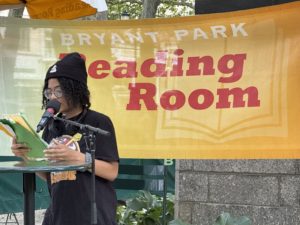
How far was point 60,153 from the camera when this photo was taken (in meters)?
2.41

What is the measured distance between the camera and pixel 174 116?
3.96 metres

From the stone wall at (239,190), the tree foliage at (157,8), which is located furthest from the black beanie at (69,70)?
the tree foliage at (157,8)

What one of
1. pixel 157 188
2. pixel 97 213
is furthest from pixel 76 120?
pixel 157 188

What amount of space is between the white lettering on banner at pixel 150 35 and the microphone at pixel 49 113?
1611 millimetres

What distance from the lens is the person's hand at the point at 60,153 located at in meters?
2.41

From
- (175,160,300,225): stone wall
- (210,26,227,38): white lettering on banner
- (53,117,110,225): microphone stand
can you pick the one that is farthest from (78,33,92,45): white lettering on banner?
(53,117,110,225): microphone stand

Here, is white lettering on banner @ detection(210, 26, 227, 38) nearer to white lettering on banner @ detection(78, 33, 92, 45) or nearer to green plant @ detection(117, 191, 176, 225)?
white lettering on banner @ detection(78, 33, 92, 45)

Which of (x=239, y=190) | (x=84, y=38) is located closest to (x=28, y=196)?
(x=84, y=38)

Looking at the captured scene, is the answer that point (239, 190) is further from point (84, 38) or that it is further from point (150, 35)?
point (84, 38)

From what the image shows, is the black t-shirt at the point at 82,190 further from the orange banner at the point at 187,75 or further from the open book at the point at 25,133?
the orange banner at the point at 187,75

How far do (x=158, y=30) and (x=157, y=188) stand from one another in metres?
3.07

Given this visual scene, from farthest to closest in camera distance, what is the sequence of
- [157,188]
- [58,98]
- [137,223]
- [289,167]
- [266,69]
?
[157,188]
[137,223]
[289,167]
[266,69]
[58,98]

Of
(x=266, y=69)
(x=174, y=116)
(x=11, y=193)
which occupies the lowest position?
(x=11, y=193)

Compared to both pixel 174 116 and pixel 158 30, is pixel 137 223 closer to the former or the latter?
pixel 174 116
